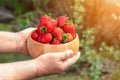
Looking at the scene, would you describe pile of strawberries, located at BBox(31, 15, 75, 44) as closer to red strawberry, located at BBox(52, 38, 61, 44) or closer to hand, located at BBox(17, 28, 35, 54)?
red strawberry, located at BBox(52, 38, 61, 44)

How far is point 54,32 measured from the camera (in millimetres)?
2521

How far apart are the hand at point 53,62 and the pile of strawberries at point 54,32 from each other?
8cm

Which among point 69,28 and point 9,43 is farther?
point 9,43

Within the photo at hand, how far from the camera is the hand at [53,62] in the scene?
99.1 inches

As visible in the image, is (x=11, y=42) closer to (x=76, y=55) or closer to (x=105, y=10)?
(x=76, y=55)

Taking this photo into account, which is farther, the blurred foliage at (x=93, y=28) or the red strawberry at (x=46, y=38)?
the blurred foliage at (x=93, y=28)

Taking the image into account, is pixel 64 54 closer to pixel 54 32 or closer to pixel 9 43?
pixel 54 32

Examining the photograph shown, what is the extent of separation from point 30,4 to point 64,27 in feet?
9.71

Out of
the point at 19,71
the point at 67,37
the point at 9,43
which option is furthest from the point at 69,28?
the point at 9,43

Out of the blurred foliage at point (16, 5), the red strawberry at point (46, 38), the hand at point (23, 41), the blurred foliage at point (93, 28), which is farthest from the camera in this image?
the blurred foliage at point (16, 5)

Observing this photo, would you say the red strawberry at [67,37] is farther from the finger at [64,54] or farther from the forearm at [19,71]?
the forearm at [19,71]

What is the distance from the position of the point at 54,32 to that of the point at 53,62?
0.63ft

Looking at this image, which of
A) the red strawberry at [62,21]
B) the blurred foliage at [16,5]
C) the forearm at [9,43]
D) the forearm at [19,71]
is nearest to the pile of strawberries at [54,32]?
the red strawberry at [62,21]

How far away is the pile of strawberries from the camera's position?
2516 mm
